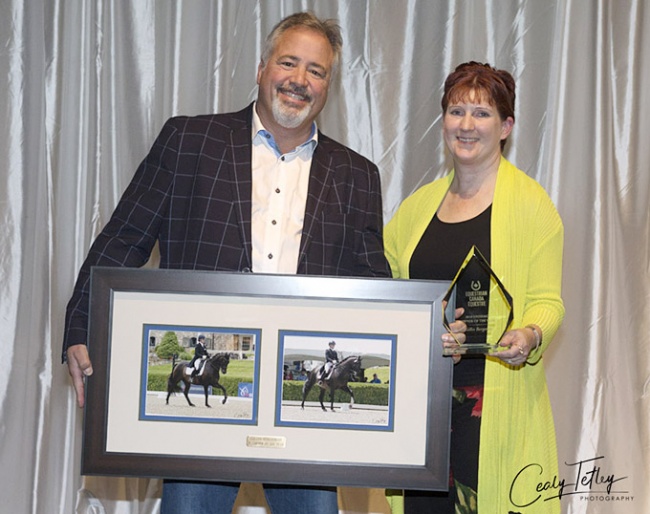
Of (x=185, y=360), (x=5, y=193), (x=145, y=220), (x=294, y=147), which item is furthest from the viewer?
(x=5, y=193)

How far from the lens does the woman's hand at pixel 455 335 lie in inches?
72.7

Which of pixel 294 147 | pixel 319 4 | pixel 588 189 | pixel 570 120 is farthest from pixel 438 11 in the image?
pixel 294 147

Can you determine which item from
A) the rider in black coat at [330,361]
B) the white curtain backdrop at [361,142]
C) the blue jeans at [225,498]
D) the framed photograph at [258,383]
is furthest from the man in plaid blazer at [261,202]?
the white curtain backdrop at [361,142]

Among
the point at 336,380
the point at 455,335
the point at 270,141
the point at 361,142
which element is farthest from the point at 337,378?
the point at 361,142

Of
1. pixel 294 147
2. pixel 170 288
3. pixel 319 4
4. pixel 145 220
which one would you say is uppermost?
pixel 319 4

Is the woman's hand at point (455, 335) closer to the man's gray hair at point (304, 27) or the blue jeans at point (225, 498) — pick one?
the blue jeans at point (225, 498)

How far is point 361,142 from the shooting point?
3232mm

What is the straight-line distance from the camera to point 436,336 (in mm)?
1865

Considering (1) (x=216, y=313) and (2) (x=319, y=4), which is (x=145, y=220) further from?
(2) (x=319, y=4)

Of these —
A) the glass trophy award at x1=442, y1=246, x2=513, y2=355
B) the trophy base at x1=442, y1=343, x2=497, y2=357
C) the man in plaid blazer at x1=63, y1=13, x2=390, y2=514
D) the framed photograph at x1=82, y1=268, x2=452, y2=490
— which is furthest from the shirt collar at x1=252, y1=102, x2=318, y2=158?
the trophy base at x1=442, y1=343, x2=497, y2=357

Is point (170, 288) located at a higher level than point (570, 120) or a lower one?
lower

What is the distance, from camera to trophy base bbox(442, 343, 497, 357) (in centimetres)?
185

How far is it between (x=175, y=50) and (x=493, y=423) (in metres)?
1.84

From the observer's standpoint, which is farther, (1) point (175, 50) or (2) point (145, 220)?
(1) point (175, 50)
